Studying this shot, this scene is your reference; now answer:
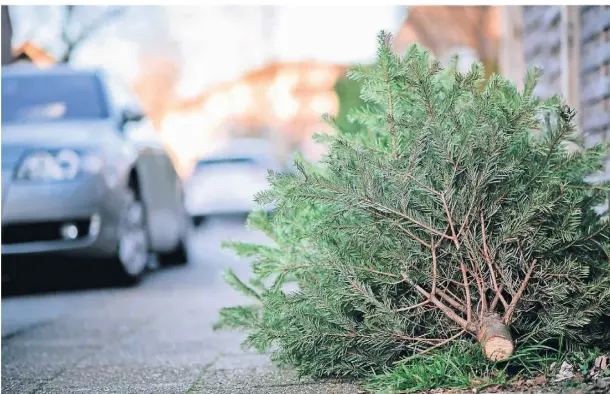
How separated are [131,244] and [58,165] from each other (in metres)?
1.06

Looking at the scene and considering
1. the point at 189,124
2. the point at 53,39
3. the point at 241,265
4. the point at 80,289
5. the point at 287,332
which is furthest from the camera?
the point at 189,124

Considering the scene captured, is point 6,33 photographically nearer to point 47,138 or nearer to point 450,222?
point 47,138

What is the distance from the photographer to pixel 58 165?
21.5 feet

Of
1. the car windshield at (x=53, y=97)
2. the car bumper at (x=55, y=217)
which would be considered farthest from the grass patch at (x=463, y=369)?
the car windshield at (x=53, y=97)

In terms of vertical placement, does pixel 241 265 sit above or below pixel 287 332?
below

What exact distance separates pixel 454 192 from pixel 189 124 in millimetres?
63418

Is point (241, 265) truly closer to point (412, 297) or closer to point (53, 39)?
point (53, 39)

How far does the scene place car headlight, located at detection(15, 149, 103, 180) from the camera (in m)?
6.45

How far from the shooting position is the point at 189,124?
214ft

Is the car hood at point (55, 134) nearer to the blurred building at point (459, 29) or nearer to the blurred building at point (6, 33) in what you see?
the blurred building at point (6, 33)

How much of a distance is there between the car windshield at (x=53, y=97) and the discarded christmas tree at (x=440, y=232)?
472 centimetres

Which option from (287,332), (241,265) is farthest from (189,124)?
(287,332)

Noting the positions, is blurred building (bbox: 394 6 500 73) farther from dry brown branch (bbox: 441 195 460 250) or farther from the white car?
dry brown branch (bbox: 441 195 460 250)

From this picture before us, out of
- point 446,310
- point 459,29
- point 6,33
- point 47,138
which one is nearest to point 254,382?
point 446,310
